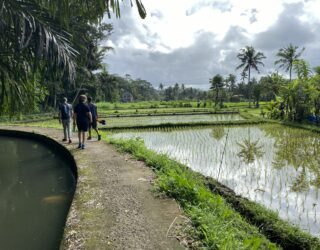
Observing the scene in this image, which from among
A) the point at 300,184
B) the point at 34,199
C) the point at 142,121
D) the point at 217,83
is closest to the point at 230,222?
the point at 300,184

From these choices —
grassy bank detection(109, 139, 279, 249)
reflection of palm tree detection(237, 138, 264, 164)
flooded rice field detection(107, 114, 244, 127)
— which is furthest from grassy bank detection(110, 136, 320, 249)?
flooded rice field detection(107, 114, 244, 127)

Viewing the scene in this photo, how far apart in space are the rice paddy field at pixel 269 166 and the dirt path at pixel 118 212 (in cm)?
205

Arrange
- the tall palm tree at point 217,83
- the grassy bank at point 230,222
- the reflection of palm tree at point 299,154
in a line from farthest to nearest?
1. the tall palm tree at point 217,83
2. the reflection of palm tree at point 299,154
3. the grassy bank at point 230,222

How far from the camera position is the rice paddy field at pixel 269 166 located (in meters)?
4.98

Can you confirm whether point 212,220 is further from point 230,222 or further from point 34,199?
point 34,199

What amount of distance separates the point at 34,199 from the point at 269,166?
19.2 feet

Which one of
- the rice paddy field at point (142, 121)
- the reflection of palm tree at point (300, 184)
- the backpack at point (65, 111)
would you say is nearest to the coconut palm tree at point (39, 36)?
the backpack at point (65, 111)

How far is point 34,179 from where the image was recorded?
6.73m

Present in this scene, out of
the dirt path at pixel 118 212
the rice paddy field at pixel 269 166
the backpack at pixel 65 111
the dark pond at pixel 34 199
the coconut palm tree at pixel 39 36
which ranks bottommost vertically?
the dark pond at pixel 34 199

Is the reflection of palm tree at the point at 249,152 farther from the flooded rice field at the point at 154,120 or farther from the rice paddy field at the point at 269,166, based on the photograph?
the flooded rice field at the point at 154,120

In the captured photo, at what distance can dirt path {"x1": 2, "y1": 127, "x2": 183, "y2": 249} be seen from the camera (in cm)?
317

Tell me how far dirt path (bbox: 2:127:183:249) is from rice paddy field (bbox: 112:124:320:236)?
80.5 inches

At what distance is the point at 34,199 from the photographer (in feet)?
17.9

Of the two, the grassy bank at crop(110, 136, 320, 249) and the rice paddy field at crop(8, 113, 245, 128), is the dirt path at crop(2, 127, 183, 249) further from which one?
the rice paddy field at crop(8, 113, 245, 128)
